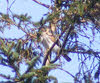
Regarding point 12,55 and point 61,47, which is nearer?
point 12,55

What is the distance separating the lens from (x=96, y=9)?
16.9ft

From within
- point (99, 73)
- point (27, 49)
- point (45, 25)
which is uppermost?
point (45, 25)

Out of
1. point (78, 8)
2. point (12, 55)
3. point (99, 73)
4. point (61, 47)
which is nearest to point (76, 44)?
point (61, 47)

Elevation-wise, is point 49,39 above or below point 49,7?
below

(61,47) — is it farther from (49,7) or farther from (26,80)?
(26,80)

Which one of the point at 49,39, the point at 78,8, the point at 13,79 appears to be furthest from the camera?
the point at 49,39

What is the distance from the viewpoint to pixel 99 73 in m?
5.18

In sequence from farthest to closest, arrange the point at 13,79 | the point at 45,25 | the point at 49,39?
the point at 49,39
the point at 45,25
the point at 13,79

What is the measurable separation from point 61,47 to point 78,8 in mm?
914

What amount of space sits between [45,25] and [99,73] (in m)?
1.14

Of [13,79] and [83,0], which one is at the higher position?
[83,0]

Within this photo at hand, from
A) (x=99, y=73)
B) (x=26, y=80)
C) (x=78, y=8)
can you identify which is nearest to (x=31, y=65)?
(x=26, y=80)

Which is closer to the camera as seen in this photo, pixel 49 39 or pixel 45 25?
pixel 45 25

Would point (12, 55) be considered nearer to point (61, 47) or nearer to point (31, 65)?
point (31, 65)
